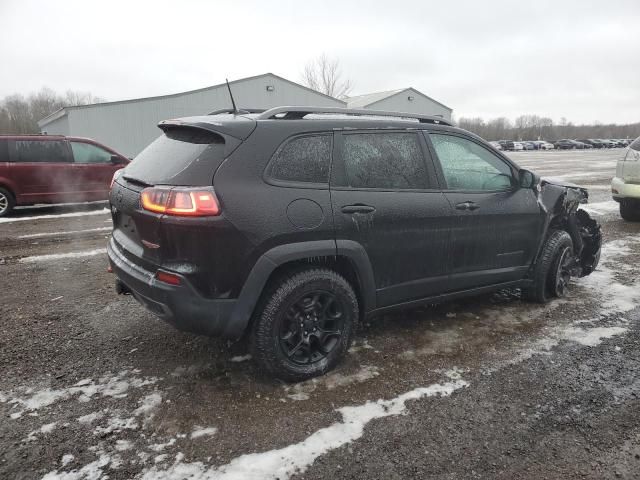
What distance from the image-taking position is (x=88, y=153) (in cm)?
1002

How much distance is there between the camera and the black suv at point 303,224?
255 centimetres

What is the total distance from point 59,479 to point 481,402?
2255mm

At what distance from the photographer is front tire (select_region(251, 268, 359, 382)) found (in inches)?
107

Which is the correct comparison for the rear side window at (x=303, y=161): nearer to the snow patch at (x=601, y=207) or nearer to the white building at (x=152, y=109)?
the snow patch at (x=601, y=207)

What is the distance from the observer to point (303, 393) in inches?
109

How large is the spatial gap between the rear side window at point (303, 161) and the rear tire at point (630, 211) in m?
7.48

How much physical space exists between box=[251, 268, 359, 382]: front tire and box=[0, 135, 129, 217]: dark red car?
877 centimetres

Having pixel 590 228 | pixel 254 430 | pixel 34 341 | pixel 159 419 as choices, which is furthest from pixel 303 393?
pixel 590 228

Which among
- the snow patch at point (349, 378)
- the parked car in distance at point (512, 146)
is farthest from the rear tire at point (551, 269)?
the parked car in distance at point (512, 146)

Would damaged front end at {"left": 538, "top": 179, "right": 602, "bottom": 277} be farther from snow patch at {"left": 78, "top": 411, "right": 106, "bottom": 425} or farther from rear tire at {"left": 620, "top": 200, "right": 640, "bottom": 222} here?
rear tire at {"left": 620, "top": 200, "right": 640, "bottom": 222}

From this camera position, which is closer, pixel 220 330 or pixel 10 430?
pixel 10 430

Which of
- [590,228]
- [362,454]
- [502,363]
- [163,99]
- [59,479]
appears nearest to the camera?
[59,479]

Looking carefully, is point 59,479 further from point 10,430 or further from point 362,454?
point 362,454

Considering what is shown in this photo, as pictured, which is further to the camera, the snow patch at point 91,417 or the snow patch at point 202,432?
the snow patch at point 91,417
